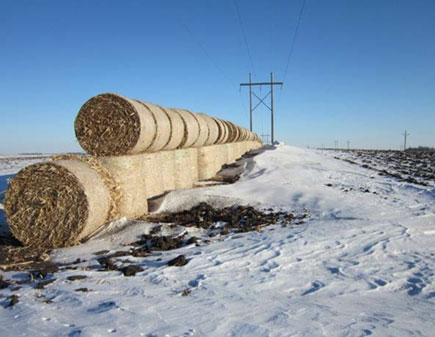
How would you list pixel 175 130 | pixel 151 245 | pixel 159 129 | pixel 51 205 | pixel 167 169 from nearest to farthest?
1. pixel 151 245
2. pixel 51 205
3. pixel 159 129
4. pixel 175 130
5. pixel 167 169

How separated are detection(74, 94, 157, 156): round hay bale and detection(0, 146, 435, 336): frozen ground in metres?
1.61

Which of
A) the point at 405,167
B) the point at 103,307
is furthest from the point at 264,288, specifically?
the point at 405,167

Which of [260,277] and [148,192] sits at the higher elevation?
[148,192]

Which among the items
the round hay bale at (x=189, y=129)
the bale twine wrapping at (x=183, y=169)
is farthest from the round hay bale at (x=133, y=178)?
the round hay bale at (x=189, y=129)

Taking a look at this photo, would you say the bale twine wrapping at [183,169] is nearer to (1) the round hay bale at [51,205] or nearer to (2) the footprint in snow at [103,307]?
(1) the round hay bale at [51,205]

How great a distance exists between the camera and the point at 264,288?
4066mm

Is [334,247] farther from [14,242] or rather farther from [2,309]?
[14,242]

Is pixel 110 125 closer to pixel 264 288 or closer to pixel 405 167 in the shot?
pixel 264 288

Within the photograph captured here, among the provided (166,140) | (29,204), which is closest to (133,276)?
(29,204)

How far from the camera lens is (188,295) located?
385 centimetres

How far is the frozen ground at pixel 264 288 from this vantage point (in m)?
3.21

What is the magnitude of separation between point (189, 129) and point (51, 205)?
4.87 meters

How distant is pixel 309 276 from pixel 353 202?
4434 mm

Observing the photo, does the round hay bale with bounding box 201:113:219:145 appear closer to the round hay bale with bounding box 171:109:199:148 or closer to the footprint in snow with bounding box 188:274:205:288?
the round hay bale with bounding box 171:109:199:148
